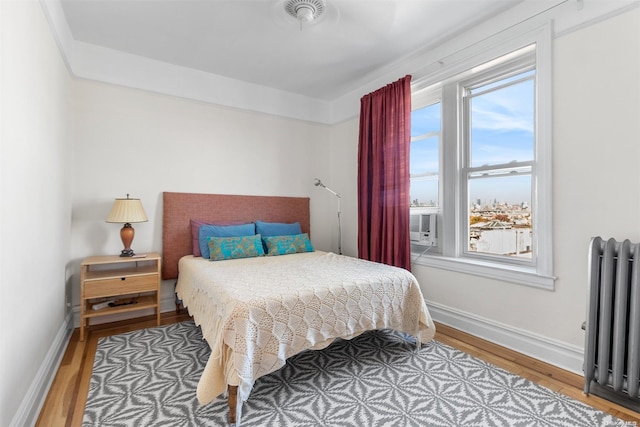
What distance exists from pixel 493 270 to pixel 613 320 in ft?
2.76

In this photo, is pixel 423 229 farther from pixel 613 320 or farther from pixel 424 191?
pixel 613 320

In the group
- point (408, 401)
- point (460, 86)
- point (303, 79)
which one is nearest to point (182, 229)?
point (303, 79)

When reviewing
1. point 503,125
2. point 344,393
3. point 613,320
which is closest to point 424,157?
point 503,125

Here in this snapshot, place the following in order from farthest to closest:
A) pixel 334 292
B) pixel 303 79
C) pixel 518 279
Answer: pixel 303 79 → pixel 518 279 → pixel 334 292

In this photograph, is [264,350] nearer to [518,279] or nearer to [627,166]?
[518,279]

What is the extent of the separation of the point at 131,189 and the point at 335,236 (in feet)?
8.43

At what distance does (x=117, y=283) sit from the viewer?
9.04ft

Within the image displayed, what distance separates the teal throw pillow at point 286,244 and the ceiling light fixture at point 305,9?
6.97ft

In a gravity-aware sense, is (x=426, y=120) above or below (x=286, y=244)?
above

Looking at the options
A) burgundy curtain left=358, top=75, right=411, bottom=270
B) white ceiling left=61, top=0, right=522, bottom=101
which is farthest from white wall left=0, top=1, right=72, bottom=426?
burgundy curtain left=358, top=75, right=411, bottom=270

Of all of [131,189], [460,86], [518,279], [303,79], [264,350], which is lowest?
[264,350]

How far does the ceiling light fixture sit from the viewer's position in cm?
231

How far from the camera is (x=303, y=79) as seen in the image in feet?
12.3

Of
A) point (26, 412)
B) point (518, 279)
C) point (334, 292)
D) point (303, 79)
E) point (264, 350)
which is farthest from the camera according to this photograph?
point (303, 79)
